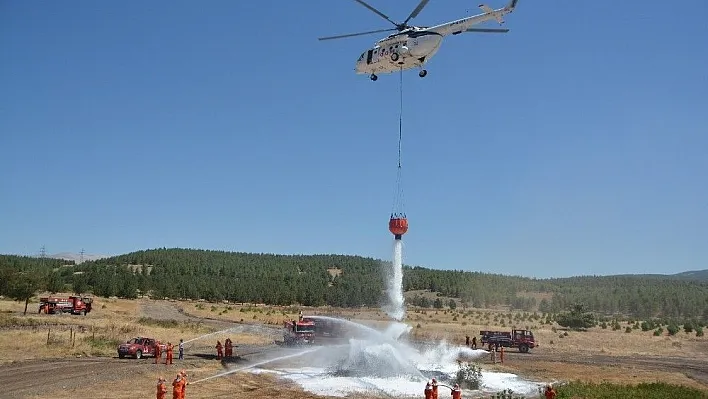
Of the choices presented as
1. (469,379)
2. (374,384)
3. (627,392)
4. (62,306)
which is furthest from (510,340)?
(62,306)

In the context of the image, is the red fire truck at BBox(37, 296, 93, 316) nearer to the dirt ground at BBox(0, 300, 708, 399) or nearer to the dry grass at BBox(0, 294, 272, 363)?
the dry grass at BBox(0, 294, 272, 363)

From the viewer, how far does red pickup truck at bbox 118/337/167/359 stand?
39188 millimetres

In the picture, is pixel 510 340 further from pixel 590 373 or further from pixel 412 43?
pixel 412 43

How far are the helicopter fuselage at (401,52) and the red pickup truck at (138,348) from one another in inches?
849

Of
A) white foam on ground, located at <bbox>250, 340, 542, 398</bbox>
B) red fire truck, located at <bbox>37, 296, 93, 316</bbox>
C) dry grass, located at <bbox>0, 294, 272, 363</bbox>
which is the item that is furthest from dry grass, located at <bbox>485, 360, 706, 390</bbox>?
red fire truck, located at <bbox>37, 296, 93, 316</bbox>

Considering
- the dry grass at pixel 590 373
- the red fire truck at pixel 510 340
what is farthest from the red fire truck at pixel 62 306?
the dry grass at pixel 590 373

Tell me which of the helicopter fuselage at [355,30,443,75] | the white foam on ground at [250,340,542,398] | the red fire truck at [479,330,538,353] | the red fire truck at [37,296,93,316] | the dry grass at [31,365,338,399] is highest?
the helicopter fuselage at [355,30,443,75]

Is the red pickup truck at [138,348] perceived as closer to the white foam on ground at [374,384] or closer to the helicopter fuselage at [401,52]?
the white foam on ground at [374,384]

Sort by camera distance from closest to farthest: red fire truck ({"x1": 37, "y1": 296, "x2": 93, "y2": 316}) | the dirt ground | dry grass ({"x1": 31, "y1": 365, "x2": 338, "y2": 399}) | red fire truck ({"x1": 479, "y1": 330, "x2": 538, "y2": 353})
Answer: dry grass ({"x1": 31, "y1": 365, "x2": 338, "y2": 399}), the dirt ground, red fire truck ({"x1": 479, "y1": 330, "x2": 538, "y2": 353}), red fire truck ({"x1": 37, "y1": 296, "x2": 93, "y2": 316})

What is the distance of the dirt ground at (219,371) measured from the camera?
27.6 metres

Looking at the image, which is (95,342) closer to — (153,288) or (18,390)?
(18,390)

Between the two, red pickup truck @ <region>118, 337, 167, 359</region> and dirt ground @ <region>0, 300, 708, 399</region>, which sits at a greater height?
red pickup truck @ <region>118, 337, 167, 359</region>

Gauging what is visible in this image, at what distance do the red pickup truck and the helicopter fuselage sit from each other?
2158 cm

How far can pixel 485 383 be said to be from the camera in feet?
111
